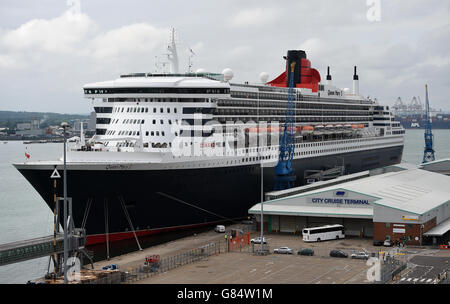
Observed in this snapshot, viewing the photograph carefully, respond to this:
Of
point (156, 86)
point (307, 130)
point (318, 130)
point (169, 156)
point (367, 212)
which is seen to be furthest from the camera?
point (318, 130)

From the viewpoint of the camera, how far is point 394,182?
51.5 m

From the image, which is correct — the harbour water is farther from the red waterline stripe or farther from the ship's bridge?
the ship's bridge

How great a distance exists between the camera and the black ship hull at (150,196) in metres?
37.0

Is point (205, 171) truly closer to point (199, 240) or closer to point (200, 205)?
point (200, 205)

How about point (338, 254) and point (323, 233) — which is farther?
point (323, 233)

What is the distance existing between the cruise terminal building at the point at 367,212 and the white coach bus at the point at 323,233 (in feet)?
3.78

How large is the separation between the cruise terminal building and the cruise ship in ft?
10.8

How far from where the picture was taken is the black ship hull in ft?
121

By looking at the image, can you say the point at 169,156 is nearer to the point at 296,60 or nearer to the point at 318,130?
the point at 318,130

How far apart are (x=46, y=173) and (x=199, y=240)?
34.6 feet

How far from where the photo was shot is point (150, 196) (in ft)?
130

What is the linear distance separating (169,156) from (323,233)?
1104cm

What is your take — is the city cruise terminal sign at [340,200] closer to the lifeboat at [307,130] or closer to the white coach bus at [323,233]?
the white coach bus at [323,233]

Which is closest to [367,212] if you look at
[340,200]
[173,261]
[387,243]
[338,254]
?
[340,200]
